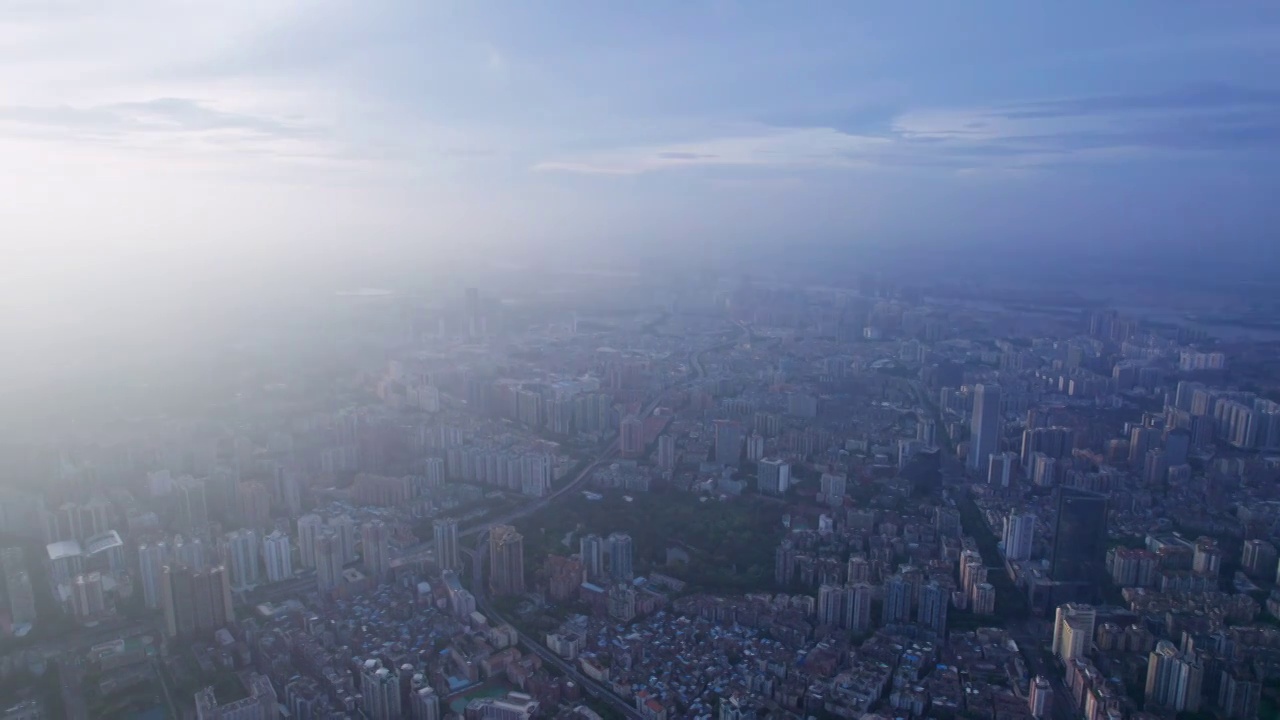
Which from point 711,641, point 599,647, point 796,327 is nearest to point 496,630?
point 599,647

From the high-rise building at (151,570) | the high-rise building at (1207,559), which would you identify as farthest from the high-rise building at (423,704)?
the high-rise building at (1207,559)

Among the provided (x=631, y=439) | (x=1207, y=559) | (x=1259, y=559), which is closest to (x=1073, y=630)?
(x=1207, y=559)

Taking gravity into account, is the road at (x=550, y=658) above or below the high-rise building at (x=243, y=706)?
below

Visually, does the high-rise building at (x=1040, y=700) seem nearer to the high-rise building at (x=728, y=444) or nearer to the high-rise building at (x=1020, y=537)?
the high-rise building at (x=1020, y=537)

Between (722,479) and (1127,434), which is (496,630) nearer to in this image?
(722,479)

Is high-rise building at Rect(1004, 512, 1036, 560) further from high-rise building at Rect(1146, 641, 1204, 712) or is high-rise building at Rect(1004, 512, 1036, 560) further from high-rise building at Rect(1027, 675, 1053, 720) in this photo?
high-rise building at Rect(1027, 675, 1053, 720)

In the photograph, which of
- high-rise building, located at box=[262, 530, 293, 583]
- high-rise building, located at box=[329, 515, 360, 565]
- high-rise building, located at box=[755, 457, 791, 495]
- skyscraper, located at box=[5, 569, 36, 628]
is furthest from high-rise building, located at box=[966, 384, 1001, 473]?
skyscraper, located at box=[5, 569, 36, 628]
